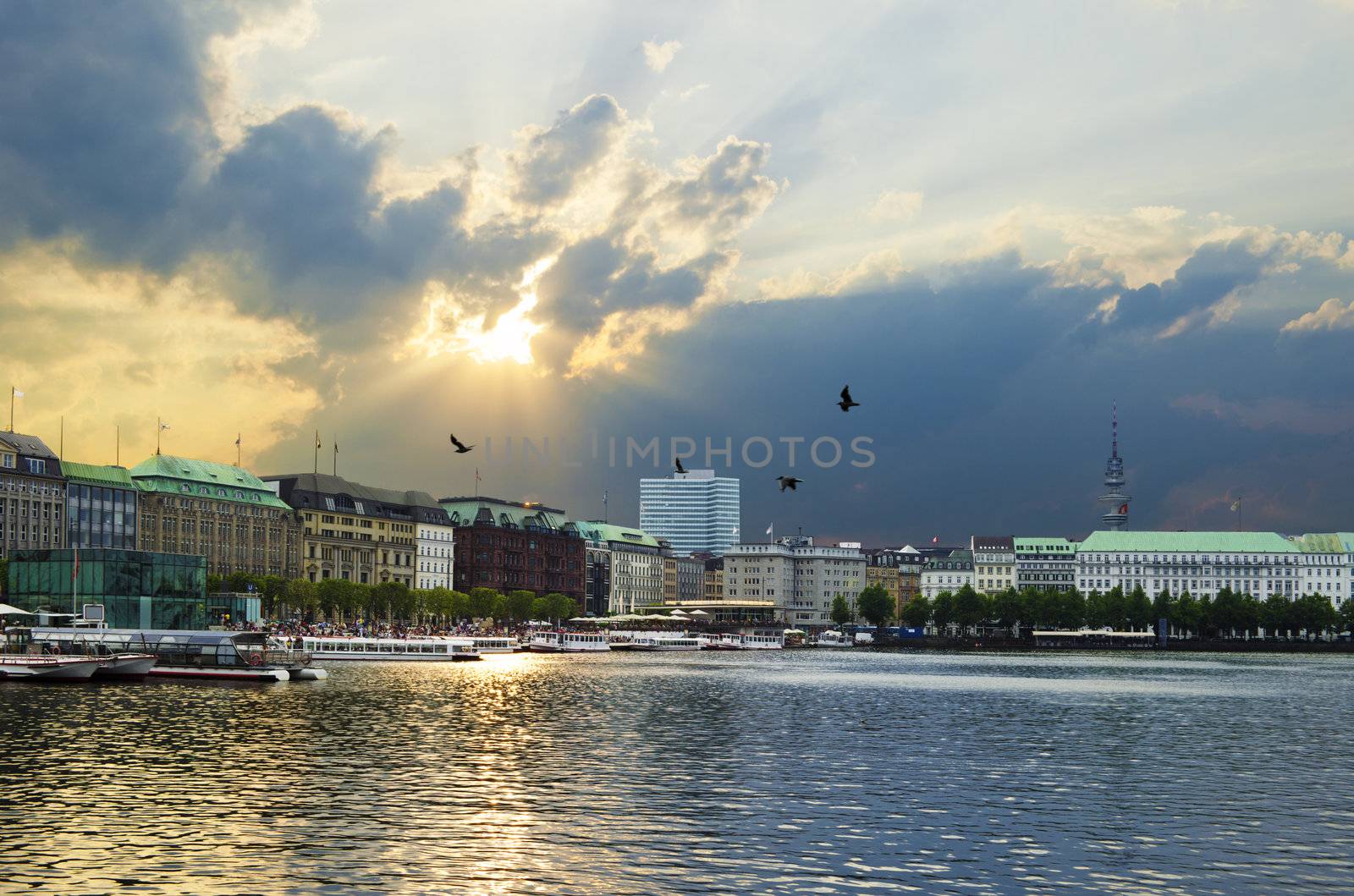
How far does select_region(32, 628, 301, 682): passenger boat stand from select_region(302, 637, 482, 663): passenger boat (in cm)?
3780

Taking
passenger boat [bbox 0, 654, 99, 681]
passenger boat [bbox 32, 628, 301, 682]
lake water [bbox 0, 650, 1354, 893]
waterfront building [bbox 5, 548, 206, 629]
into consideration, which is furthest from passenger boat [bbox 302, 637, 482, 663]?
lake water [bbox 0, 650, 1354, 893]

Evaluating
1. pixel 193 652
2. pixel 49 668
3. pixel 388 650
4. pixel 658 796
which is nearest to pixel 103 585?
pixel 388 650

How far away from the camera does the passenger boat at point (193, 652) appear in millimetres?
117188

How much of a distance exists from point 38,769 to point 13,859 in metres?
17.8

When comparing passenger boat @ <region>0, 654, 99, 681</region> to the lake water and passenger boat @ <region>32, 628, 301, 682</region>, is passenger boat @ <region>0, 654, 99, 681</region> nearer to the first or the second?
passenger boat @ <region>32, 628, 301, 682</region>

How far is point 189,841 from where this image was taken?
39656 mm

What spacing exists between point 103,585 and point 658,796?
118m

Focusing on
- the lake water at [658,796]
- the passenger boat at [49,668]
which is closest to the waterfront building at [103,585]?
the passenger boat at [49,668]

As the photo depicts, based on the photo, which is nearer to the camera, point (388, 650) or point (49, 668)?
point (49, 668)

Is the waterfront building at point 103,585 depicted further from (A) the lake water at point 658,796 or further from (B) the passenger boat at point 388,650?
(A) the lake water at point 658,796

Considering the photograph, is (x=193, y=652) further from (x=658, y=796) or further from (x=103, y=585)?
(x=658, y=796)

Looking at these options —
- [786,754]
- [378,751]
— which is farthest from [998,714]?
[378,751]

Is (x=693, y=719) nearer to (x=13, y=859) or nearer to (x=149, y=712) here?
(x=149, y=712)

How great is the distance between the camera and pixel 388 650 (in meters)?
177
